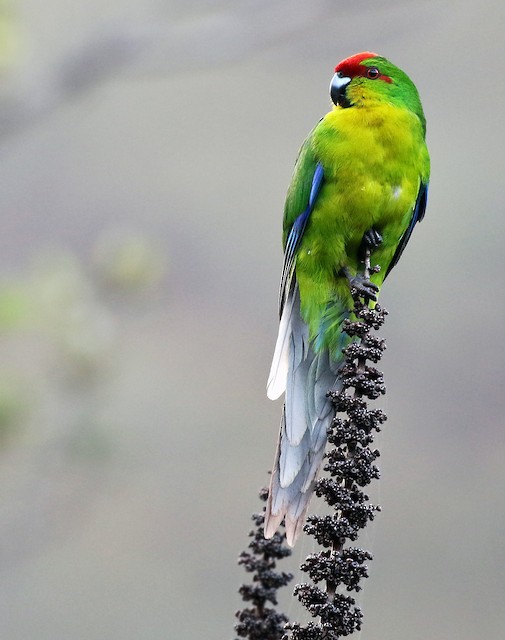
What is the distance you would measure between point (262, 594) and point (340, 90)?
254 cm

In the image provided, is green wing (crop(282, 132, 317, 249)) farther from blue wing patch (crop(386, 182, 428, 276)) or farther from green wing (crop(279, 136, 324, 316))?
blue wing patch (crop(386, 182, 428, 276))

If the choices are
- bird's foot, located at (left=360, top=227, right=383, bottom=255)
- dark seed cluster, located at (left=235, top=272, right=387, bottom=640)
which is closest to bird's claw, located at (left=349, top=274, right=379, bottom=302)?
bird's foot, located at (left=360, top=227, right=383, bottom=255)

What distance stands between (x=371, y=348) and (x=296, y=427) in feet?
2.76

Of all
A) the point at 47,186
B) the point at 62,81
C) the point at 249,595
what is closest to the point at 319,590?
the point at 249,595

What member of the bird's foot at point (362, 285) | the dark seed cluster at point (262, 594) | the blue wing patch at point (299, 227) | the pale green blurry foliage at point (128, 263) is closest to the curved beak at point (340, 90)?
the blue wing patch at point (299, 227)

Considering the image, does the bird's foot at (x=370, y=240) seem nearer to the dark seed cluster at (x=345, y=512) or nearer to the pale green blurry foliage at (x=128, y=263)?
the pale green blurry foliage at (x=128, y=263)

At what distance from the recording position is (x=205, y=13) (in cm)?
404

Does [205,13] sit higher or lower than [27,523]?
higher

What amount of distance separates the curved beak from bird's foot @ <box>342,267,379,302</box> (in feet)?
2.49

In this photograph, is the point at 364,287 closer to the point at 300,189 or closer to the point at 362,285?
the point at 362,285

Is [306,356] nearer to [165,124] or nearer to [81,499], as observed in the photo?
[81,499]

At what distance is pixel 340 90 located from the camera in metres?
4.14

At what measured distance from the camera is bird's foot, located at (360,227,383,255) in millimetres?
3912

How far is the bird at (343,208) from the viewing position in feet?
12.4
